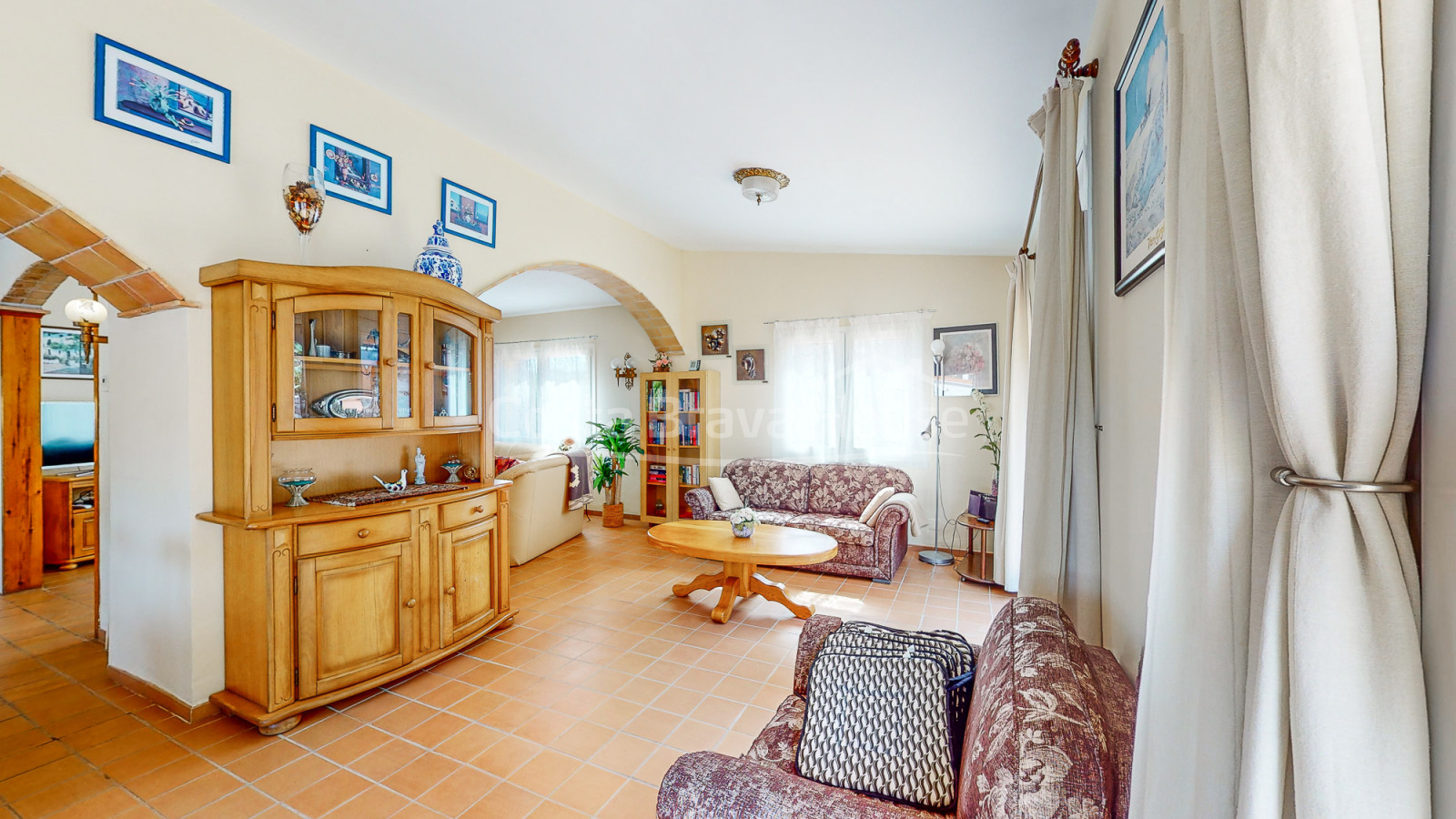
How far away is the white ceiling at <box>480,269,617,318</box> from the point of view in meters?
5.76

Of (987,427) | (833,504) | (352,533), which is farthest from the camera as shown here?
(833,504)

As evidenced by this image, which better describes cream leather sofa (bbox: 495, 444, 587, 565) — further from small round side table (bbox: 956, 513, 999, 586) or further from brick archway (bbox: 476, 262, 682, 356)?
small round side table (bbox: 956, 513, 999, 586)

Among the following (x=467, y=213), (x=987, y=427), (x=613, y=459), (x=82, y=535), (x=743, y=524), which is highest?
(x=467, y=213)

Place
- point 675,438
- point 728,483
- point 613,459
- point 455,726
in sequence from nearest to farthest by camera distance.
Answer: point 455,726 → point 728,483 → point 675,438 → point 613,459

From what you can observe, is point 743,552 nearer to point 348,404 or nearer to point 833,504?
point 833,504

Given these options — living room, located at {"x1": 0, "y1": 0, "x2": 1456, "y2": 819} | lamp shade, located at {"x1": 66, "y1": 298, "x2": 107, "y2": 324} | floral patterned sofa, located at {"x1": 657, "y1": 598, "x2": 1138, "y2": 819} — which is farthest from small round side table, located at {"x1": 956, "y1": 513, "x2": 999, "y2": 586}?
lamp shade, located at {"x1": 66, "y1": 298, "x2": 107, "y2": 324}

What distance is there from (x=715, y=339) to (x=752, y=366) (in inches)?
18.9

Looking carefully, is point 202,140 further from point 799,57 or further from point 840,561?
point 840,561

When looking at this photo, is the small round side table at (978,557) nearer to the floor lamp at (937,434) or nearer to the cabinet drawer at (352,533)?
the floor lamp at (937,434)

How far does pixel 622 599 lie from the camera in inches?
148

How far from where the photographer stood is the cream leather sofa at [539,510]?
177 inches

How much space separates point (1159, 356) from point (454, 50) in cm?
292

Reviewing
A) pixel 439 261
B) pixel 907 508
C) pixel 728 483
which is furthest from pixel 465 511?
pixel 907 508

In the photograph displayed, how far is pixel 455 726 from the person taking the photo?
2.30m
